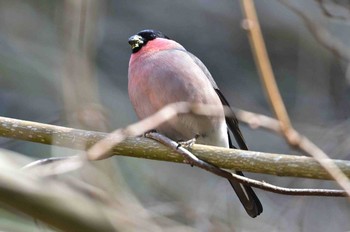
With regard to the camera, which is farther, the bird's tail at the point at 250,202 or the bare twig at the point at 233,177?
the bird's tail at the point at 250,202

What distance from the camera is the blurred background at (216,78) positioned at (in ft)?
10.7

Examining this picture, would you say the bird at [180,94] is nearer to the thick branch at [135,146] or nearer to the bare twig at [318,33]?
the bare twig at [318,33]

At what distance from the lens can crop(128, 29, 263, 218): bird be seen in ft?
7.70

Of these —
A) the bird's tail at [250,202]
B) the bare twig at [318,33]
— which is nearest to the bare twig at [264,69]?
the bare twig at [318,33]

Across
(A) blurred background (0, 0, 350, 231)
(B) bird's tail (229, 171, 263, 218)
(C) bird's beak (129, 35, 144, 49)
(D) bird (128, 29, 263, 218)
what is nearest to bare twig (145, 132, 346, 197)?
(D) bird (128, 29, 263, 218)

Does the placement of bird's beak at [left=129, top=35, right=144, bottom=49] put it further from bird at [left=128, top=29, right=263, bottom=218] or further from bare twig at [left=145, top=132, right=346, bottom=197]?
bare twig at [left=145, top=132, right=346, bottom=197]

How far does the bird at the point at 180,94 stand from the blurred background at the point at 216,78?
41 centimetres

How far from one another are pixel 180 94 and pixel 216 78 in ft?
6.04

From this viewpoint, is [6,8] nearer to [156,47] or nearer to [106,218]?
[156,47]

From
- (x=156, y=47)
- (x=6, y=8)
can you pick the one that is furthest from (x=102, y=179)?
(x=6, y=8)

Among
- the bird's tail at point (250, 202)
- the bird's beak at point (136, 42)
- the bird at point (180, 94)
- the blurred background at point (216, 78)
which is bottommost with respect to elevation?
the bird's tail at point (250, 202)

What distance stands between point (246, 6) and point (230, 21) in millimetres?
2939

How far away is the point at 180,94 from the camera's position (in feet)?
7.70

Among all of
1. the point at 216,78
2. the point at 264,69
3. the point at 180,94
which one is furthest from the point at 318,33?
the point at 216,78
